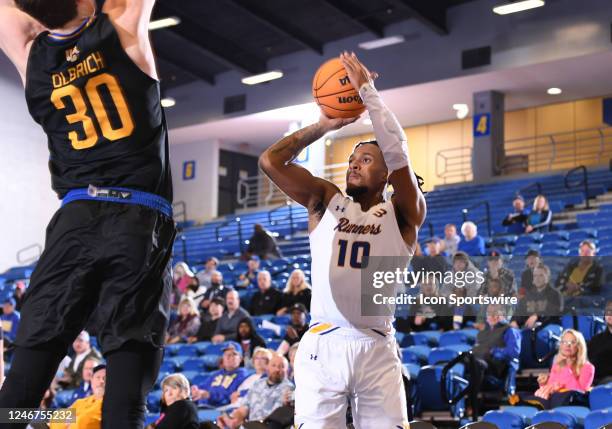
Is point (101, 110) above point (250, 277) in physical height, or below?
above

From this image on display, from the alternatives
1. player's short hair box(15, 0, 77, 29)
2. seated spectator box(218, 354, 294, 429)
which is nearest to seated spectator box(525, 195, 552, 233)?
seated spectator box(218, 354, 294, 429)

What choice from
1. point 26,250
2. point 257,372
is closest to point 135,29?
point 257,372

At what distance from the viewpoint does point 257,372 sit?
8719mm

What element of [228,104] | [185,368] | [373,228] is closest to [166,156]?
[373,228]

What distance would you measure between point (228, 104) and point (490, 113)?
23.1 ft

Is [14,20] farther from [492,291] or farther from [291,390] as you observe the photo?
[492,291]

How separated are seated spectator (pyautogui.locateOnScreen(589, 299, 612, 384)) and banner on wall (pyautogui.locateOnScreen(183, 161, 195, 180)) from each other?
1898 centimetres

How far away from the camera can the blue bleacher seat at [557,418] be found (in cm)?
646

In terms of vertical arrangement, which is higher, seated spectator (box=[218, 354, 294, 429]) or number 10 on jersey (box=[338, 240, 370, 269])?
number 10 on jersey (box=[338, 240, 370, 269])

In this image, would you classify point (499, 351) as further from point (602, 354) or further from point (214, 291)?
point (214, 291)

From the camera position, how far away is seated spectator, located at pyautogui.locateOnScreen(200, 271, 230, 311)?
1266 centimetres

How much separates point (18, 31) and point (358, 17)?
16.6 meters

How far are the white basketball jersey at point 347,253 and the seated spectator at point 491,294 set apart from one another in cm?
489

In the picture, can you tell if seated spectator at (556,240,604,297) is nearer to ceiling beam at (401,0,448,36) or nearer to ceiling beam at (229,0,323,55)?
ceiling beam at (401,0,448,36)
